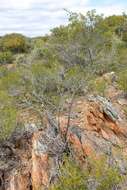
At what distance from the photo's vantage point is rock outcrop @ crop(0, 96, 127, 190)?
55.6 ft

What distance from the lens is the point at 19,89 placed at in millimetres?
20844

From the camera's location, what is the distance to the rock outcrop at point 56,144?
667 inches

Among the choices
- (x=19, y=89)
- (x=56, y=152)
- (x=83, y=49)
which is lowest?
(x=56, y=152)

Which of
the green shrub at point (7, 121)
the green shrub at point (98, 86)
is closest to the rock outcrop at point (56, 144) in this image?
the green shrub at point (7, 121)

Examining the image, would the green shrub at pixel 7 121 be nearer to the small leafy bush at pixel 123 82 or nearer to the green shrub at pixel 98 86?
the green shrub at pixel 98 86

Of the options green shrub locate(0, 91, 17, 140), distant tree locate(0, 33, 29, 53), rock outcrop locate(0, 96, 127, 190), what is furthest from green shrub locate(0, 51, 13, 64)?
green shrub locate(0, 91, 17, 140)

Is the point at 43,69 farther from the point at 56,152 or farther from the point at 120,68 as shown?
the point at 120,68

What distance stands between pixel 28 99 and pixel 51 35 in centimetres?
373

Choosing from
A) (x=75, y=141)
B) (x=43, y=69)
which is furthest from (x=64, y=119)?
(x=43, y=69)

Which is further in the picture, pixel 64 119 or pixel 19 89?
pixel 19 89

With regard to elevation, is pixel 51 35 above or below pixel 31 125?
above

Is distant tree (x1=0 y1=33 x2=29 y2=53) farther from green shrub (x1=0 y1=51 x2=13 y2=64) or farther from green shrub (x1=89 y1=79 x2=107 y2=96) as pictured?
green shrub (x1=89 y1=79 x2=107 y2=96)

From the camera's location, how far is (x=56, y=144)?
1741 cm

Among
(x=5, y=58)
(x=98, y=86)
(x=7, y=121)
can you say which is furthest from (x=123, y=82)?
(x=5, y=58)
